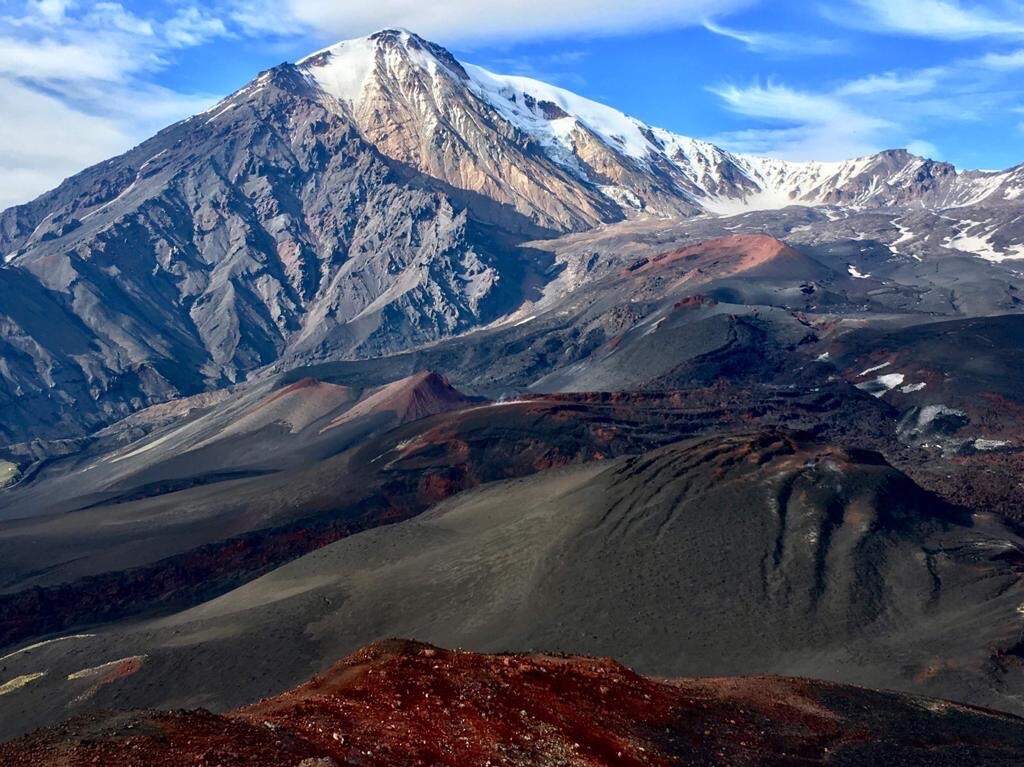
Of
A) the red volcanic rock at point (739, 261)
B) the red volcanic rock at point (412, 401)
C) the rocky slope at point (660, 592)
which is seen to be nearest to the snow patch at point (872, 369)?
the red volcanic rock at point (412, 401)

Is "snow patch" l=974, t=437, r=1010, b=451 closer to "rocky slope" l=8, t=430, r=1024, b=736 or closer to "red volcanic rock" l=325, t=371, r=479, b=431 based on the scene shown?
"rocky slope" l=8, t=430, r=1024, b=736

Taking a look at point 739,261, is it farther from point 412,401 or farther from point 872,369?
point 412,401

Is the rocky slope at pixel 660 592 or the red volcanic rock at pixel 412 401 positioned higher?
the red volcanic rock at pixel 412 401

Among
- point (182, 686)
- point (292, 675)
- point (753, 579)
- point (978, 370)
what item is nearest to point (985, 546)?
point (753, 579)

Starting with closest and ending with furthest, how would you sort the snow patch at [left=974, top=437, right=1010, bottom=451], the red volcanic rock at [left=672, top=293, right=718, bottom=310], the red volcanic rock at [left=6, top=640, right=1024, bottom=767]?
the red volcanic rock at [left=6, top=640, right=1024, bottom=767], the snow patch at [left=974, top=437, right=1010, bottom=451], the red volcanic rock at [left=672, top=293, right=718, bottom=310]

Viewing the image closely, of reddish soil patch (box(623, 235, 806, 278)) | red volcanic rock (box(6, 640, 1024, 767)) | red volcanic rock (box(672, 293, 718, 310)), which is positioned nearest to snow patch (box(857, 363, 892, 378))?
red volcanic rock (box(672, 293, 718, 310))

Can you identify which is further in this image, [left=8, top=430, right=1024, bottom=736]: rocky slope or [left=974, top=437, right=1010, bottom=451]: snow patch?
[left=974, top=437, right=1010, bottom=451]: snow patch

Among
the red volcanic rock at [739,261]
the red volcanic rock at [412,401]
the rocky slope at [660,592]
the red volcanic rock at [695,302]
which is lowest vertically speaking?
the rocky slope at [660,592]

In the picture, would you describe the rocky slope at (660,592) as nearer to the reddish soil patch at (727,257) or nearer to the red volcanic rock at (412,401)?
the red volcanic rock at (412,401)

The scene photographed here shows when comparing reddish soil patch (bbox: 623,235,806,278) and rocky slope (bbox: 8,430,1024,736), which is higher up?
reddish soil patch (bbox: 623,235,806,278)
